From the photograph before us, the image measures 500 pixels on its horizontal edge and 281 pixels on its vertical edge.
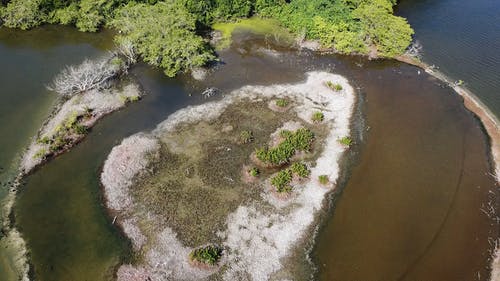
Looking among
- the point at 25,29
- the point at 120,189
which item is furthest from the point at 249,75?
the point at 25,29

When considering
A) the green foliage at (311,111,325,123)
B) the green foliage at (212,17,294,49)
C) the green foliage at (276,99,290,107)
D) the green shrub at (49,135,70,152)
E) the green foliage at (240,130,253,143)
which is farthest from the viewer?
the green foliage at (212,17,294,49)

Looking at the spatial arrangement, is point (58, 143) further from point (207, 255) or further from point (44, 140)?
point (207, 255)

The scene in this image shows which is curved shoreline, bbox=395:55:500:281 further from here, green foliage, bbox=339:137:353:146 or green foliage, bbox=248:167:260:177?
green foliage, bbox=248:167:260:177

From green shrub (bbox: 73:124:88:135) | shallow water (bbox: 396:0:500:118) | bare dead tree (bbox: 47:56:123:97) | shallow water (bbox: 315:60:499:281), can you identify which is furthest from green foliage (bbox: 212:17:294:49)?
green shrub (bbox: 73:124:88:135)

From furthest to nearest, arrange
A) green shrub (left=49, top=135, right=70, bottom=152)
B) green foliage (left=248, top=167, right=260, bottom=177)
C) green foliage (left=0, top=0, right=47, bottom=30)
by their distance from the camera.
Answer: green foliage (left=0, top=0, right=47, bottom=30) → green shrub (left=49, top=135, right=70, bottom=152) → green foliage (left=248, top=167, right=260, bottom=177)

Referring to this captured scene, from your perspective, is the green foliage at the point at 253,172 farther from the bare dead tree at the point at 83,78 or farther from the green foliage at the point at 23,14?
the green foliage at the point at 23,14
